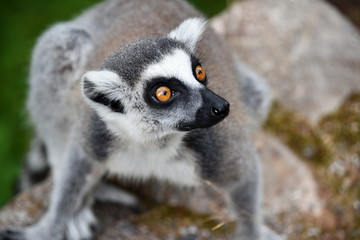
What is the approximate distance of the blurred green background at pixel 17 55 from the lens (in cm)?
739

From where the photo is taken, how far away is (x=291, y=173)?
5809mm

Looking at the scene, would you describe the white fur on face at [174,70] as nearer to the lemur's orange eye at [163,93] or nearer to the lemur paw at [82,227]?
the lemur's orange eye at [163,93]

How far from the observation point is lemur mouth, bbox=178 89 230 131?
11.6ft

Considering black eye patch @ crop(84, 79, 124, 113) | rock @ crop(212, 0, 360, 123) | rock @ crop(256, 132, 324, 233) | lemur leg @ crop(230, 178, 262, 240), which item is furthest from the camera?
rock @ crop(212, 0, 360, 123)

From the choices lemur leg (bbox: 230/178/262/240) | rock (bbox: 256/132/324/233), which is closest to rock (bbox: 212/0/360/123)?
rock (bbox: 256/132/324/233)

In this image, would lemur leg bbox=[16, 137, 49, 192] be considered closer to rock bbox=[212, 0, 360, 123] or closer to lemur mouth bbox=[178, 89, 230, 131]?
rock bbox=[212, 0, 360, 123]

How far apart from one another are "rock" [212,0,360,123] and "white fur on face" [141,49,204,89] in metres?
2.98

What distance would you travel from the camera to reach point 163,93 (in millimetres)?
3717

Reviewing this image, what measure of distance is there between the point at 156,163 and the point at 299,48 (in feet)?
10.7

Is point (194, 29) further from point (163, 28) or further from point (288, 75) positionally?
point (288, 75)

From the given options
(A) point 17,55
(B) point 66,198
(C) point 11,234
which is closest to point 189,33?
(B) point 66,198

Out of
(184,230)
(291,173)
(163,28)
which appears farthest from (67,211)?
(291,173)

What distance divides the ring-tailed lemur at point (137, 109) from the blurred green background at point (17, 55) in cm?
133

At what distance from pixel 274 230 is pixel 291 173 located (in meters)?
0.69
